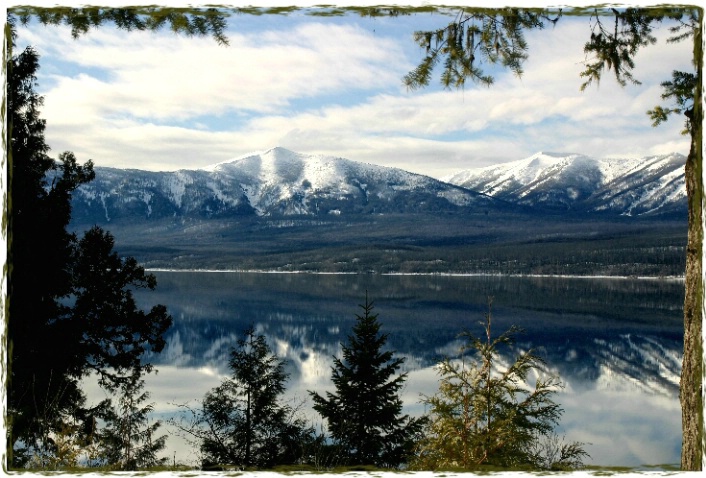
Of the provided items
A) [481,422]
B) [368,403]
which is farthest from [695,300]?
[368,403]

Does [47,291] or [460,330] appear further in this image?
[460,330]

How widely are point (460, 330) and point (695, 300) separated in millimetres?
46560

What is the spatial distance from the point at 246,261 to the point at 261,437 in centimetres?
13883

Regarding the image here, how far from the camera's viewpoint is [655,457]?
1501 centimetres

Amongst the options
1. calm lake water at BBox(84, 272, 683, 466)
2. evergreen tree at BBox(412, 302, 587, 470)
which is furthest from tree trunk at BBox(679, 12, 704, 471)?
evergreen tree at BBox(412, 302, 587, 470)

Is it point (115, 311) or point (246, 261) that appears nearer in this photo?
point (115, 311)

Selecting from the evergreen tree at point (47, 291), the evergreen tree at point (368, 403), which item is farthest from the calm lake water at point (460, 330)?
the evergreen tree at point (47, 291)

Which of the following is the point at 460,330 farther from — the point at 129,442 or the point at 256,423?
the point at 129,442

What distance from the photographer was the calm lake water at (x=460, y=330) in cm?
2131

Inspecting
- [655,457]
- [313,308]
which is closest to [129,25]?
[655,457]

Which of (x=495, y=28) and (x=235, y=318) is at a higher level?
(x=495, y=28)

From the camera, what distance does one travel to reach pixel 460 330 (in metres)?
47.9

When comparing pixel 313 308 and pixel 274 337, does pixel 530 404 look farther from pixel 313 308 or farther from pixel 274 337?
pixel 313 308

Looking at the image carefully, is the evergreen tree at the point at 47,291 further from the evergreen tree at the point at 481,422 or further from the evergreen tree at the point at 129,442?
the evergreen tree at the point at 481,422
